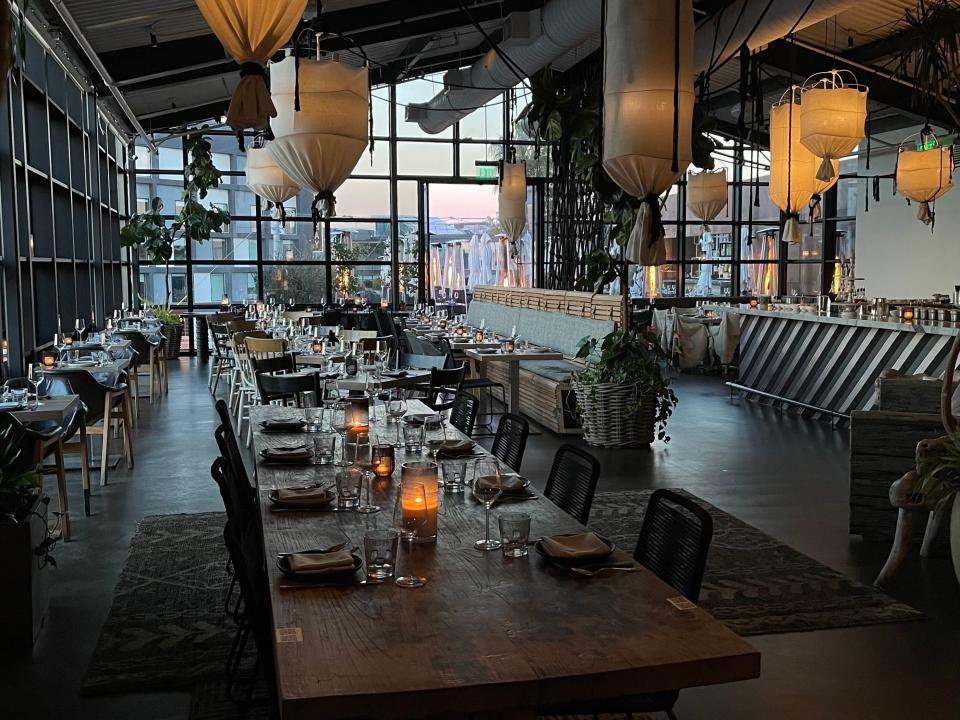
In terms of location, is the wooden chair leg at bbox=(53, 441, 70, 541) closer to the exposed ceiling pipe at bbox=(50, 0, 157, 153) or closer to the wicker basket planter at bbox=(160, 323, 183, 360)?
the exposed ceiling pipe at bbox=(50, 0, 157, 153)

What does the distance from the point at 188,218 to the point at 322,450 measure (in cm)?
1328

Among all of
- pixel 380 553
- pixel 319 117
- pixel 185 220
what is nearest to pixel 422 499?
pixel 380 553

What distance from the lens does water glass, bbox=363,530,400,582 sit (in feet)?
8.37

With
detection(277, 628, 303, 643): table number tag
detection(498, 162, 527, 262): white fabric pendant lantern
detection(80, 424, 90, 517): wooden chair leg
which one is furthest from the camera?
detection(498, 162, 527, 262): white fabric pendant lantern

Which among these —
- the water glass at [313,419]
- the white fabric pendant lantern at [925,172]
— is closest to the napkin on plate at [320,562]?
the water glass at [313,419]

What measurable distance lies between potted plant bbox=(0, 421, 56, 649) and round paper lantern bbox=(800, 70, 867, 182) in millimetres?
5551

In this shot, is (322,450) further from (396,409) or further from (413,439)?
(396,409)

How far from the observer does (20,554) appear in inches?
155

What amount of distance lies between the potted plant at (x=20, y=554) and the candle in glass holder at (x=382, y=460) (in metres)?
1.53

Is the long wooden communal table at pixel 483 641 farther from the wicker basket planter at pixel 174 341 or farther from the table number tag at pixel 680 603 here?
the wicker basket planter at pixel 174 341

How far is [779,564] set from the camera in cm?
504

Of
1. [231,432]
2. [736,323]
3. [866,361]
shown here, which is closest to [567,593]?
[231,432]

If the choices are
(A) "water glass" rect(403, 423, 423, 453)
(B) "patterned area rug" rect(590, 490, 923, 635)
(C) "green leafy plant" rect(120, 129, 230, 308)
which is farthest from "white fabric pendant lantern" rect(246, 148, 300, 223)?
(C) "green leafy plant" rect(120, 129, 230, 308)

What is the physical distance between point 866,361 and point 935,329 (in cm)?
115
